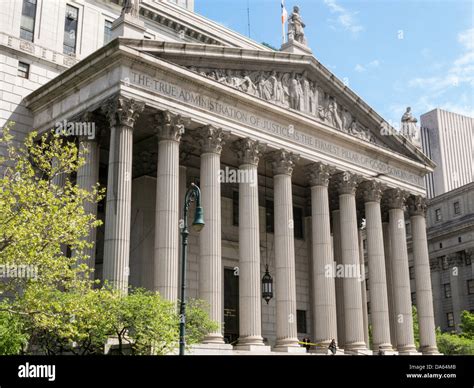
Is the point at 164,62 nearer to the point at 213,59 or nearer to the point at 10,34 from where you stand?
the point at 213,59

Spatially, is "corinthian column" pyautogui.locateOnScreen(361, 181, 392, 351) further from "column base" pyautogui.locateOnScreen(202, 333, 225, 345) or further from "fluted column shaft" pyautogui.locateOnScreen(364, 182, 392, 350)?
"column base" pyautogui.locateOnScreen(202, 333, 225, 345)

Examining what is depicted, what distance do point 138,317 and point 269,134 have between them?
17031 mm

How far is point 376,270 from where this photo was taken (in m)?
44.0

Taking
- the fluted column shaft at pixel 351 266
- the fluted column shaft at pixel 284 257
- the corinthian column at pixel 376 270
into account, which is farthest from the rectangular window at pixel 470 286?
the fluted column shaft at pixel 284 257

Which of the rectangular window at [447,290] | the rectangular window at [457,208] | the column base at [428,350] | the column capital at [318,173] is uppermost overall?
the rectangular window at [457,208]

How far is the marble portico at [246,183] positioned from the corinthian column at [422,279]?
100 mm

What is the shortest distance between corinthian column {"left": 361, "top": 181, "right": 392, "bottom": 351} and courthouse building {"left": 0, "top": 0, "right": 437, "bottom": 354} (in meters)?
0.10

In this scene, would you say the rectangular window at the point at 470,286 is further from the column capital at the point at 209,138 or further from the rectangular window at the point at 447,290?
the column capital at the point at 209,138

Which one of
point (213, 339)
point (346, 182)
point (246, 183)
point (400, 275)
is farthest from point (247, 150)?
point (400, 275)

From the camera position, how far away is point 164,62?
108 ft

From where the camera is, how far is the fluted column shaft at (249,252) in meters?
34.1

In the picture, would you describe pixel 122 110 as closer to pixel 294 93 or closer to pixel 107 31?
pixel 294 93

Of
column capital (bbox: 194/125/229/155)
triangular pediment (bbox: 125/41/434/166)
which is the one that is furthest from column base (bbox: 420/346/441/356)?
column capital (bbox: 194/125/229/155)
